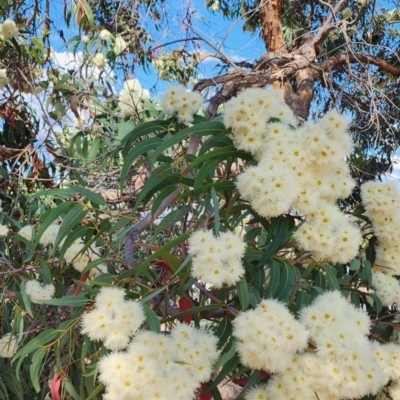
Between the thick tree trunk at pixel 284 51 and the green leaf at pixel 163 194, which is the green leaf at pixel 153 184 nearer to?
Result: the green leaf at pixel 163 194

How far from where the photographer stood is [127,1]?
303 cm

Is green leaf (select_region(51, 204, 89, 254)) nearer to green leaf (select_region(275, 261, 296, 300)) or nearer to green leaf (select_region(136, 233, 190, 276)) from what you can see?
green leaf (select_region(136, 233, 190, 276))

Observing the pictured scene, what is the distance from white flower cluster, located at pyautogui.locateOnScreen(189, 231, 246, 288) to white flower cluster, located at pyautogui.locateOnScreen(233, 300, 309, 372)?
0.08m

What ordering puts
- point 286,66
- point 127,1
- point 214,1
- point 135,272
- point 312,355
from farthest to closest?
point 214,1 → point 127,1 → point 286,66 → point 135,272 → point 312,355

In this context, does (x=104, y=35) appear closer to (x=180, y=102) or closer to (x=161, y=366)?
(x=180, y=102)

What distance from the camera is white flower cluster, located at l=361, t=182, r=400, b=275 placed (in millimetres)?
1270

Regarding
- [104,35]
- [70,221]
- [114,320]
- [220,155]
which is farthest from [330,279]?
[104,35]

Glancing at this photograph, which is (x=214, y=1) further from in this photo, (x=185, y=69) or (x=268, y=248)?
(x=268, y=248)

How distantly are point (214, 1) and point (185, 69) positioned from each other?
5.04 ft

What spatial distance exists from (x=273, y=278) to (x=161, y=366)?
323 mm

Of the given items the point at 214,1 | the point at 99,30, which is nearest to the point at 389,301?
the point at 99,30

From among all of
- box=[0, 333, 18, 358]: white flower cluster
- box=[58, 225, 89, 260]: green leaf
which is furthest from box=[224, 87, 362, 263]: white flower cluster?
box=[0, 333, 18, 358]: white flower cluster

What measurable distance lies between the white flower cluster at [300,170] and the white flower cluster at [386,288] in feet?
0.96

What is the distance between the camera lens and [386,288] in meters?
1.33
